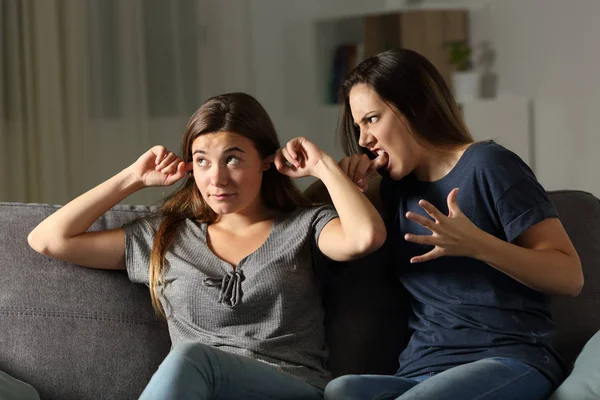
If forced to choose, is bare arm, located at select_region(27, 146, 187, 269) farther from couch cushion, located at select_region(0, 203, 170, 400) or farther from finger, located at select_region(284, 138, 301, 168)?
finger, located at select_region(284, 138, 301, 168)

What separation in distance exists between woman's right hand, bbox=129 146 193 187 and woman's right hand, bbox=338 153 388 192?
0.35 meters

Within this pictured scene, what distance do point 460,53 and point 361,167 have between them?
2742mm

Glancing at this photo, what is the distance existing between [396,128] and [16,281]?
0.91 metres

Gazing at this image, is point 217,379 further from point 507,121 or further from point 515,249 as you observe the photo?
point 507,121

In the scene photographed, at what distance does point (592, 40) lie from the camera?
412 centimetres

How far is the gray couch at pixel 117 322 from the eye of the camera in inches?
76.1

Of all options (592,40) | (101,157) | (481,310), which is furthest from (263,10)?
(481,310)

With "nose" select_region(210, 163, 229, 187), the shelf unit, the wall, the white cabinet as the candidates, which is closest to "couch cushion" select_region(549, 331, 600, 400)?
"nose" select_region(210, 163, 229, 187)

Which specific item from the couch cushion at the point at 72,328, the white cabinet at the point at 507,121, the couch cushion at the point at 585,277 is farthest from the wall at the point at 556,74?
the couch cushion at the point at 72,328

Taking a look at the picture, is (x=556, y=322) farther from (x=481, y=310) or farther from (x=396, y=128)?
(x=396, y=128)

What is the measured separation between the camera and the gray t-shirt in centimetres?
182

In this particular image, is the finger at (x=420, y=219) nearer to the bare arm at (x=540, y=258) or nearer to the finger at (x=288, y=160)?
the bare arm at (x=540, y=258)

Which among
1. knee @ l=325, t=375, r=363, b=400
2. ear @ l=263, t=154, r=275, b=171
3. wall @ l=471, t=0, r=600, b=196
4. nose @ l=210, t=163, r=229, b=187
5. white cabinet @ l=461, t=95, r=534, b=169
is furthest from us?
white cabinet @ l=461, t=95, r=534, b=169

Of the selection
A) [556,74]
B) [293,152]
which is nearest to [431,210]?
[293,152]
